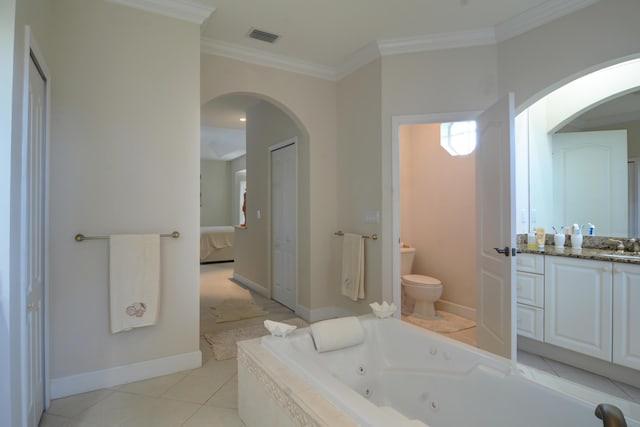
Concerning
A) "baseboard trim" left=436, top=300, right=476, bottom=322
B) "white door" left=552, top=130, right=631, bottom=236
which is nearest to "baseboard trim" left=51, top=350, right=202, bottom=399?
"baseboard trim" left=436, top=300, right=476, bottom=322

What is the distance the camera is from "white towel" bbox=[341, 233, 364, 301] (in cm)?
338

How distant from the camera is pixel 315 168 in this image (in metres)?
3.71

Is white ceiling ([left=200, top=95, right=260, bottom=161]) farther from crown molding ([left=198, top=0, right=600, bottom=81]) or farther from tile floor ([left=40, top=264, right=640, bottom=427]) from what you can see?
tile floor ([left=40, top=264, right=640, bottom=427])

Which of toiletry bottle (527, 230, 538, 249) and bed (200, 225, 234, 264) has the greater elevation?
toiletry bottle (527, 230, 538, 249)

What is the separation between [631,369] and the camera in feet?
7.66

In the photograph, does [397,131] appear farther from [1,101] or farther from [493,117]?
[1,101]

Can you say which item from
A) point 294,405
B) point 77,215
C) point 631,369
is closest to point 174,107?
point 77,215

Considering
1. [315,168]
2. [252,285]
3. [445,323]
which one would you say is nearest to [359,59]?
[315,168]

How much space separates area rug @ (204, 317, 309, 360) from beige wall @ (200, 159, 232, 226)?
7.93m

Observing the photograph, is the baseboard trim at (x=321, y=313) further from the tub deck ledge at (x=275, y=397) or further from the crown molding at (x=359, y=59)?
the crown molding at (x=359, y=59)

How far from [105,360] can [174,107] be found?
6.02 feet

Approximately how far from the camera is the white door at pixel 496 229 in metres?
2.35

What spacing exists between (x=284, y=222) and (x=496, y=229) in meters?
2.47

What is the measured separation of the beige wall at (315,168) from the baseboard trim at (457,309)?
1.29m
